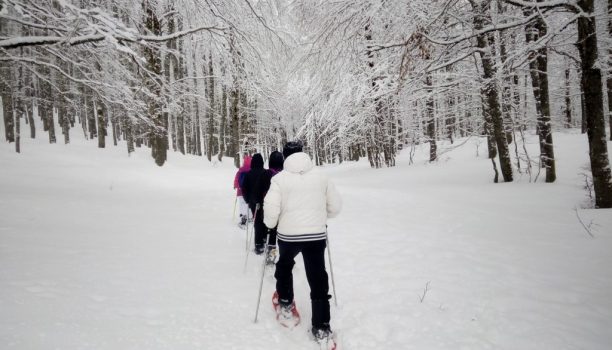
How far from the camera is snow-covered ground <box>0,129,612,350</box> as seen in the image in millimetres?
3156

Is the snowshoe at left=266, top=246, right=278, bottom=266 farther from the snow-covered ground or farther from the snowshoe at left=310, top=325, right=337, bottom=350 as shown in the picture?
the snowshoe at left=310, top=325, right=337, bottom=350

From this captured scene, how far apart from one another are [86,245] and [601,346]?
21.8 feet

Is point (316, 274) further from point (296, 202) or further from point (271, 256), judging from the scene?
point (271, 256)

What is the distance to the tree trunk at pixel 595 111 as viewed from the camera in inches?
265

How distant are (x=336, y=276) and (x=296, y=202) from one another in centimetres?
221

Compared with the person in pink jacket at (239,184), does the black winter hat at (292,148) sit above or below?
above

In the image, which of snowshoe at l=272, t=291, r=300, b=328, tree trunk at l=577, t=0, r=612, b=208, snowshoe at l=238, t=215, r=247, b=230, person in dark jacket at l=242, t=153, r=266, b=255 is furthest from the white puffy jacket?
tree trunk at l=577, t=0, r=612, b=208

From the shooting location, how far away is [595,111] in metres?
6.95

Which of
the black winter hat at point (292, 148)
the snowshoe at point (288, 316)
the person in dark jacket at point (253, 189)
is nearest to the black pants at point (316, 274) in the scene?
the snowshoe at point (288, 316)

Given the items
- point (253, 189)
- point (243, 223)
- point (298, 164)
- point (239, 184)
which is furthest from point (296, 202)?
point (243, 223)

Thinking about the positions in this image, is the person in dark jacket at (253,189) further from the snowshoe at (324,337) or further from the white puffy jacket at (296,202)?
the snowshoe at (324,337)

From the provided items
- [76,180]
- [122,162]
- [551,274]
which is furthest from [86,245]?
[122,162]

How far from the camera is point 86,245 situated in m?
5.15

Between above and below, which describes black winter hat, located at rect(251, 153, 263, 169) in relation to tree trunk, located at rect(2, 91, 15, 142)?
below
